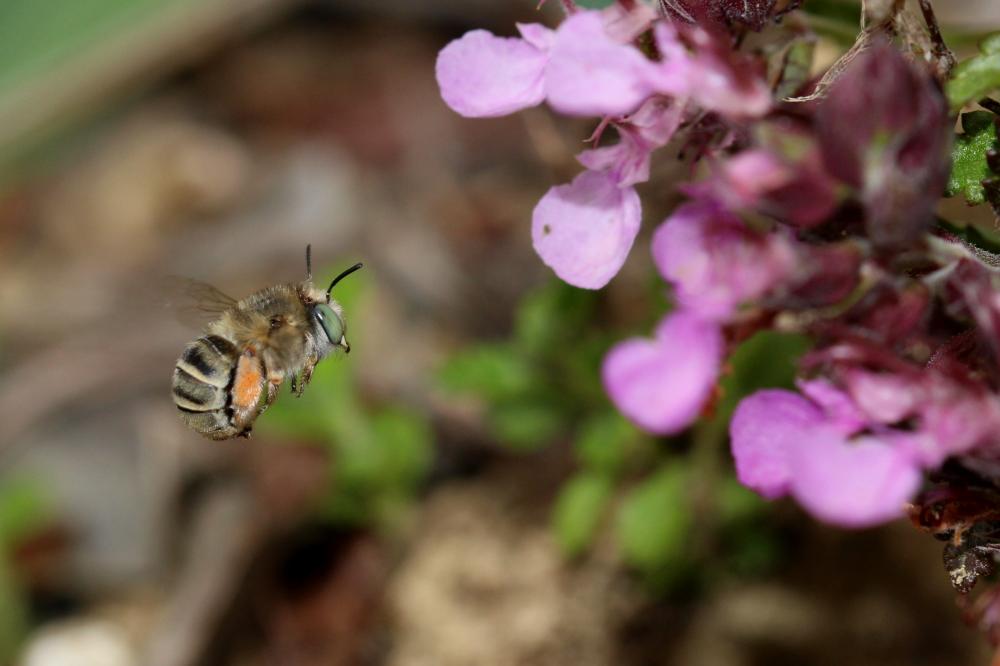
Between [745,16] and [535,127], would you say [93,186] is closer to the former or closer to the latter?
[535,127]

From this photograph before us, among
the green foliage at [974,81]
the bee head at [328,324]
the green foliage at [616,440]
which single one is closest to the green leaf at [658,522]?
the green foliage at [616,440]

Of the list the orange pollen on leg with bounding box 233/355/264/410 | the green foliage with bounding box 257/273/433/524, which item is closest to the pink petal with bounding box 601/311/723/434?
the orange pollen on leg with bounding box 233/355/264/410

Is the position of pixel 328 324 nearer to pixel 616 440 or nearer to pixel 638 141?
pixel 638 141

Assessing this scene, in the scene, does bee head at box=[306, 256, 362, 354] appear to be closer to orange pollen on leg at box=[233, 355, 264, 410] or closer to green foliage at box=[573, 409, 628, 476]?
orange pollen on leg at box=[233, 355, 264, 410]

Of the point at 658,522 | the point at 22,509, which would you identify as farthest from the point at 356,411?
the point at 22,509

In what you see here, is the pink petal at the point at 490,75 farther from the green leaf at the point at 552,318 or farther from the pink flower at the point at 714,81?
the green leaf at the point at 552,318

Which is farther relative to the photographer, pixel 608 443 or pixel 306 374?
pixel 608 443
